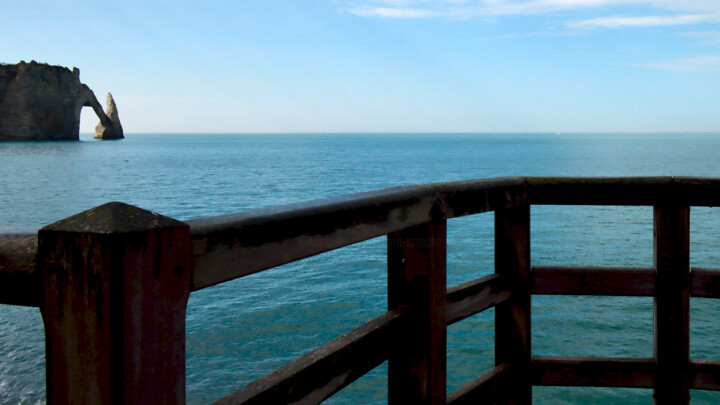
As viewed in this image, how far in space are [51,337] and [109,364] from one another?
103 millimetres

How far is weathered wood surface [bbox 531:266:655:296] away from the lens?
8.43 feet

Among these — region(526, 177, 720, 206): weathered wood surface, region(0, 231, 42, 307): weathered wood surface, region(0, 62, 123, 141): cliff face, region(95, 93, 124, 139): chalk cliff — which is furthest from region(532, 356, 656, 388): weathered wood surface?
region(95, 93, 124, 139): chalk cliff

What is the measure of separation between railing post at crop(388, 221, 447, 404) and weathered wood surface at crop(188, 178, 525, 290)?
0.09 meters

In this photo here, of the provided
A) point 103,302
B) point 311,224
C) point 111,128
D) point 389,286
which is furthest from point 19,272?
point 111,128

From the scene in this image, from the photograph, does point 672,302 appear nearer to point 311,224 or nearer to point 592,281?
point 592,281

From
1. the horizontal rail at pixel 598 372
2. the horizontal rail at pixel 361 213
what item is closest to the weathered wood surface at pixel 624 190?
the horizontal rail at pixel 361 213

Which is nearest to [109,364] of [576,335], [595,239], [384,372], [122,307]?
[122,307]

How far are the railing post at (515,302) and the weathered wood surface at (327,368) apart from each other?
741 mm

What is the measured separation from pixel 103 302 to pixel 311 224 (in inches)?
23.1

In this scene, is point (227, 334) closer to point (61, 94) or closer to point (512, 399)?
point (512, 399)

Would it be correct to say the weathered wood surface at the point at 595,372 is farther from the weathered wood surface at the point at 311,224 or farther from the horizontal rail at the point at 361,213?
the weathered wood surface at the point at 311,224

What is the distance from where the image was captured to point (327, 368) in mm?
1604

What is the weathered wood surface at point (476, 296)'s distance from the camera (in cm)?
218

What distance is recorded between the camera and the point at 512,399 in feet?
8.38
